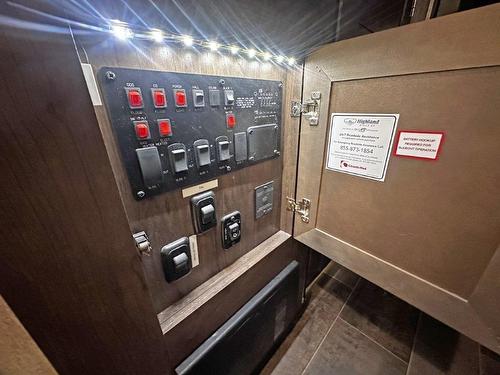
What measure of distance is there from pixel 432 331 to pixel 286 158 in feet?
5.39

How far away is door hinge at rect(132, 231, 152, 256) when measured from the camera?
537mm

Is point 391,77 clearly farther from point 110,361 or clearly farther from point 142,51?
point 110,361

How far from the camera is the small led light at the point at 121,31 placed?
1.35 ft

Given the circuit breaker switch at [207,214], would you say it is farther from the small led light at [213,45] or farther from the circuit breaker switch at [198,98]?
the small led light at [213,45]

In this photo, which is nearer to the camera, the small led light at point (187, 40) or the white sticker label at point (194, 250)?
the small led light at point (187, 40)

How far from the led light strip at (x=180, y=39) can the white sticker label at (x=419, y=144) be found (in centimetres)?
51

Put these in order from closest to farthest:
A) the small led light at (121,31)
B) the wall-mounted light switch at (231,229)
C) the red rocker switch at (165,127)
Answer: the small led light at (121,31)
the red rocker switch at (165,127)
the wall-mounted light switch at (231,229)

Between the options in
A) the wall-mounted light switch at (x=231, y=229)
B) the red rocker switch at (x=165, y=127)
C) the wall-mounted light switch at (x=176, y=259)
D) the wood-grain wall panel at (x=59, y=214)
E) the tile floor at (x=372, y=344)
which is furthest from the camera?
the tile floor at (x=372, y=344)

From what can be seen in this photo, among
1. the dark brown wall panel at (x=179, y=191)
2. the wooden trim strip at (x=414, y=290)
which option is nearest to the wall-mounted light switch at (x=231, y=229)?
the dark brown wall panel at (x=179, y=191)

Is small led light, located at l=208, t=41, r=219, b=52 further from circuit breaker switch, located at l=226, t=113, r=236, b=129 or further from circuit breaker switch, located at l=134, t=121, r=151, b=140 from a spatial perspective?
circuit breaker switch, located at l=134, t=121, r=151, b=140

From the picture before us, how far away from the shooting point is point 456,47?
0.48m

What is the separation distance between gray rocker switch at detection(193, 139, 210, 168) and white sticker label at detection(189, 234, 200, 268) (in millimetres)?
261

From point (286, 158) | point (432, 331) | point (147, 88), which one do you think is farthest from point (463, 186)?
point (432, 331)

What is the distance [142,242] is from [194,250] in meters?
0.21
